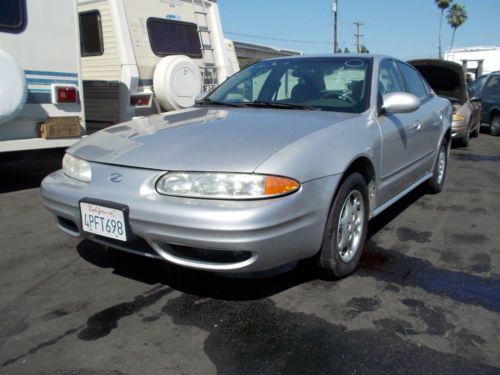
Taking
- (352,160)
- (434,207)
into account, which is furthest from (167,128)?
(434,207)

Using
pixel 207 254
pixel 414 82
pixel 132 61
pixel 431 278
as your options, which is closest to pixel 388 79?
pixel 414 82

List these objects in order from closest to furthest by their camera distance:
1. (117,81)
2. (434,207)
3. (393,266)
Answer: (393,266) < (434,207) < (117,81)

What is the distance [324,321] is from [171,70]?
500 cm

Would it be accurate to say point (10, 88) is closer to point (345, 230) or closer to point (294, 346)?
point (345, 230)

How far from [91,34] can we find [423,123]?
4.89 metres

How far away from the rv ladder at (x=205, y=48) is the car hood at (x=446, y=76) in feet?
14.7

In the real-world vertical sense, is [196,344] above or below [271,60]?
below

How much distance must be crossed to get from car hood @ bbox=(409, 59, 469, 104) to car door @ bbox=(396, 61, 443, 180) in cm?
520

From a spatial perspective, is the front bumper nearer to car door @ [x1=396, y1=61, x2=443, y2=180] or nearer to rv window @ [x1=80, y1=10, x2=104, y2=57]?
car door @ [x1=396, y1=61, x2=443, y2=180]

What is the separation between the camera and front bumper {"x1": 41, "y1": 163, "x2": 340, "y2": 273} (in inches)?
95.9

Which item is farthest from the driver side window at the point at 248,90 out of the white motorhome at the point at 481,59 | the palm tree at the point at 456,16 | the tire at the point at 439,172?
the palm tree at the point at 456,16

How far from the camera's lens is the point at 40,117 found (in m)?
5.35

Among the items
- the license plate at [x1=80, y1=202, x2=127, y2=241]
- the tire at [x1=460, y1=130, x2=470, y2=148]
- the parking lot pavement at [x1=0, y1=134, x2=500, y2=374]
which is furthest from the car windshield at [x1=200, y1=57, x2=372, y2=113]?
the tire at [x1=460, y1=130, x2=470, y2=148]

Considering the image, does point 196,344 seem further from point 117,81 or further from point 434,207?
point 117,81
